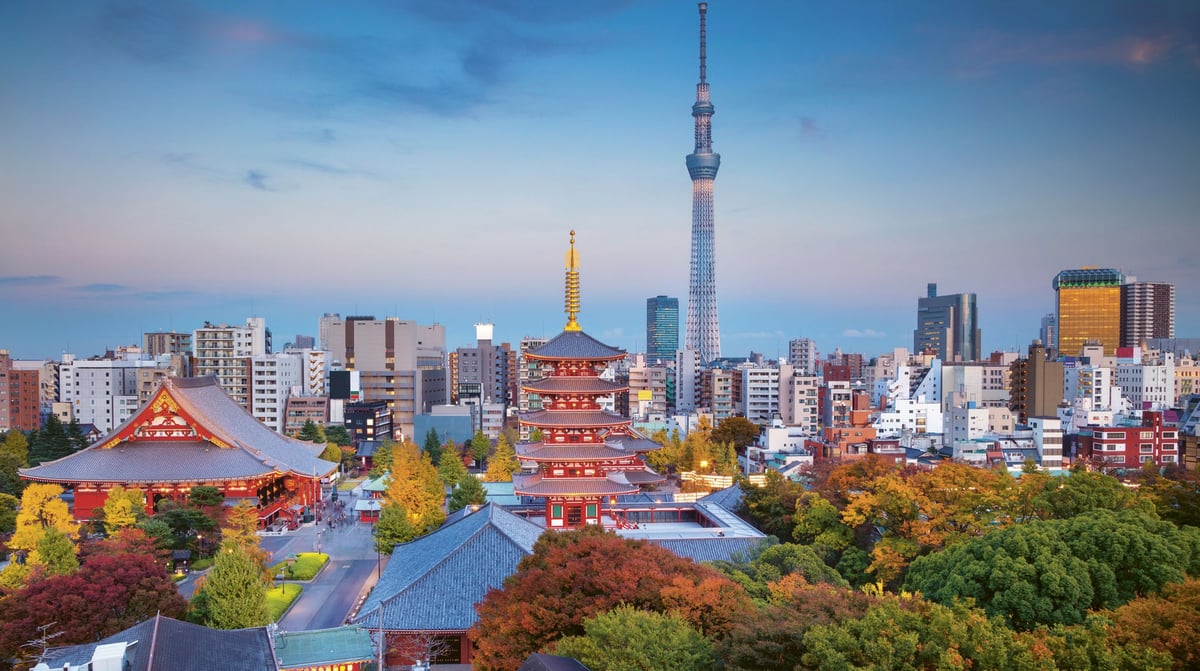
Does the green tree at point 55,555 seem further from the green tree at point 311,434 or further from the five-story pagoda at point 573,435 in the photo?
the green tree at point 311,434

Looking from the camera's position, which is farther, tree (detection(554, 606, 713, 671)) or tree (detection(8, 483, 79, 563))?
tree (detection(8, 483, 79, 563))

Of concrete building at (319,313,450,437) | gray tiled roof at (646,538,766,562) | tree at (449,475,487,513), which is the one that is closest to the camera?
gray tiled roof at (646,538,766,562)

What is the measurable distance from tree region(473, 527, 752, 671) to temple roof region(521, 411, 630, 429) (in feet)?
43.2

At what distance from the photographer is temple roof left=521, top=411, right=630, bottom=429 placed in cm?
3148

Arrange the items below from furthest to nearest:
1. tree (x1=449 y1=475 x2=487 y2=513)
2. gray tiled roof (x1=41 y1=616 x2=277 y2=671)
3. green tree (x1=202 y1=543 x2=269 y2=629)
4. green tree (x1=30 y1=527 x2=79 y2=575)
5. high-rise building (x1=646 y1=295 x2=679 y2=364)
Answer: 1. high-rise building (x1=646 y1=295 x2=679 y2=364)
2. tree (x1=449 y1=475 x2=487 y2=513)
3. green tree (x1=30 y1=527 x2=79 y2=575)
4. green tree (x1=202 y1=543 x2=269 y2=629)
5. gray tiled roof (x1=41 y1=616 x2=277 y2=671)

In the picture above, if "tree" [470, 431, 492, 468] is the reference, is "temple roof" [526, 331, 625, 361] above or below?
above

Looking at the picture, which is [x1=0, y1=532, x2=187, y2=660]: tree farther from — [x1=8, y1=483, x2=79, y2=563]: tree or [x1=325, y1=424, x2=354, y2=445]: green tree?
[x1=325, y1=424, x2=354, y2=445]: green tree

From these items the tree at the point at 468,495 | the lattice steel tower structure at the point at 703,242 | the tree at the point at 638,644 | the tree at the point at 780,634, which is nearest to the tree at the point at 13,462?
the tree at the point at 468,495

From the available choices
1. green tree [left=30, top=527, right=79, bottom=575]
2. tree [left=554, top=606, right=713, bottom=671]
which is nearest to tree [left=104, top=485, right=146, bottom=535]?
green tree [left=30, top=527, right=79, bottom=575]

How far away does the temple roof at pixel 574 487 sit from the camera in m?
31.2

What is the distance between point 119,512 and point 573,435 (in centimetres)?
1633

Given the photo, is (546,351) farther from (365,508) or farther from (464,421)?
(464,421)

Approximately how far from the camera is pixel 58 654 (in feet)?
52.7

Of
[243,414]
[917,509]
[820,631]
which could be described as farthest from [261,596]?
[243,414]
